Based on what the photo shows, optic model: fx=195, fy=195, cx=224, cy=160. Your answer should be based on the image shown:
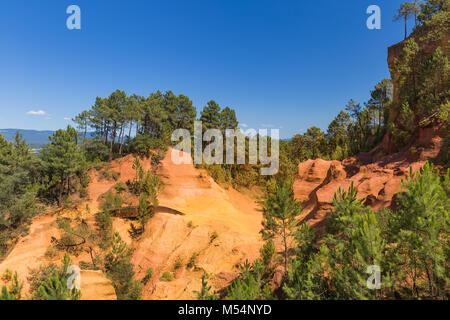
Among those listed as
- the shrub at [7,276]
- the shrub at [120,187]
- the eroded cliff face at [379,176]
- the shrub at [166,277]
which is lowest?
the shrub at [166,277]

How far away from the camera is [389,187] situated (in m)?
17.6

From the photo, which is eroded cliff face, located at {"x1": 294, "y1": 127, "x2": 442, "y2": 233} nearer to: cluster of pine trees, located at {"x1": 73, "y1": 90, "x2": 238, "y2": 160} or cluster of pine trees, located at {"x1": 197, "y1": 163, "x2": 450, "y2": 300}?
cluster of pine trees, located at {"x1": 197, "y1": 163, "x2": 450, "y2": 300}

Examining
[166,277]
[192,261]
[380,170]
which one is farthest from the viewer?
[192,261]

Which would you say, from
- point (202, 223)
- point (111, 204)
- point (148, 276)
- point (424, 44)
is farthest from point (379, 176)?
point (111, 204)

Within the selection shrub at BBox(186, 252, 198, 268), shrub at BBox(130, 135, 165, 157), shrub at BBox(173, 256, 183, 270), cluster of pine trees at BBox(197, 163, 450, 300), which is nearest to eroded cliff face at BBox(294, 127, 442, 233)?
cluster of pine trees at BBox(197, 163, 450, 300)

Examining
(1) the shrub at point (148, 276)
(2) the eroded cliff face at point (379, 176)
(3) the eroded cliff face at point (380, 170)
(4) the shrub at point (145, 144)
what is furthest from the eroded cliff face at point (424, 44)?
(4) the shrub at point (145, 144)

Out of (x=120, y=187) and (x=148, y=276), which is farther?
(x=120, y=187)

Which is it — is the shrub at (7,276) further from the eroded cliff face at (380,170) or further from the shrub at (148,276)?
the eroded cliff face at (380,170)

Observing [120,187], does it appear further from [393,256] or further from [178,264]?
[393,256]

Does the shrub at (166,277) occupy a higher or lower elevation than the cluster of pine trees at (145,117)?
lower

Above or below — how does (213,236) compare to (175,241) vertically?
above

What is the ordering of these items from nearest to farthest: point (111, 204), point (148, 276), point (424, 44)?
point (148, 276), point (424, 44), point (111, 204)
